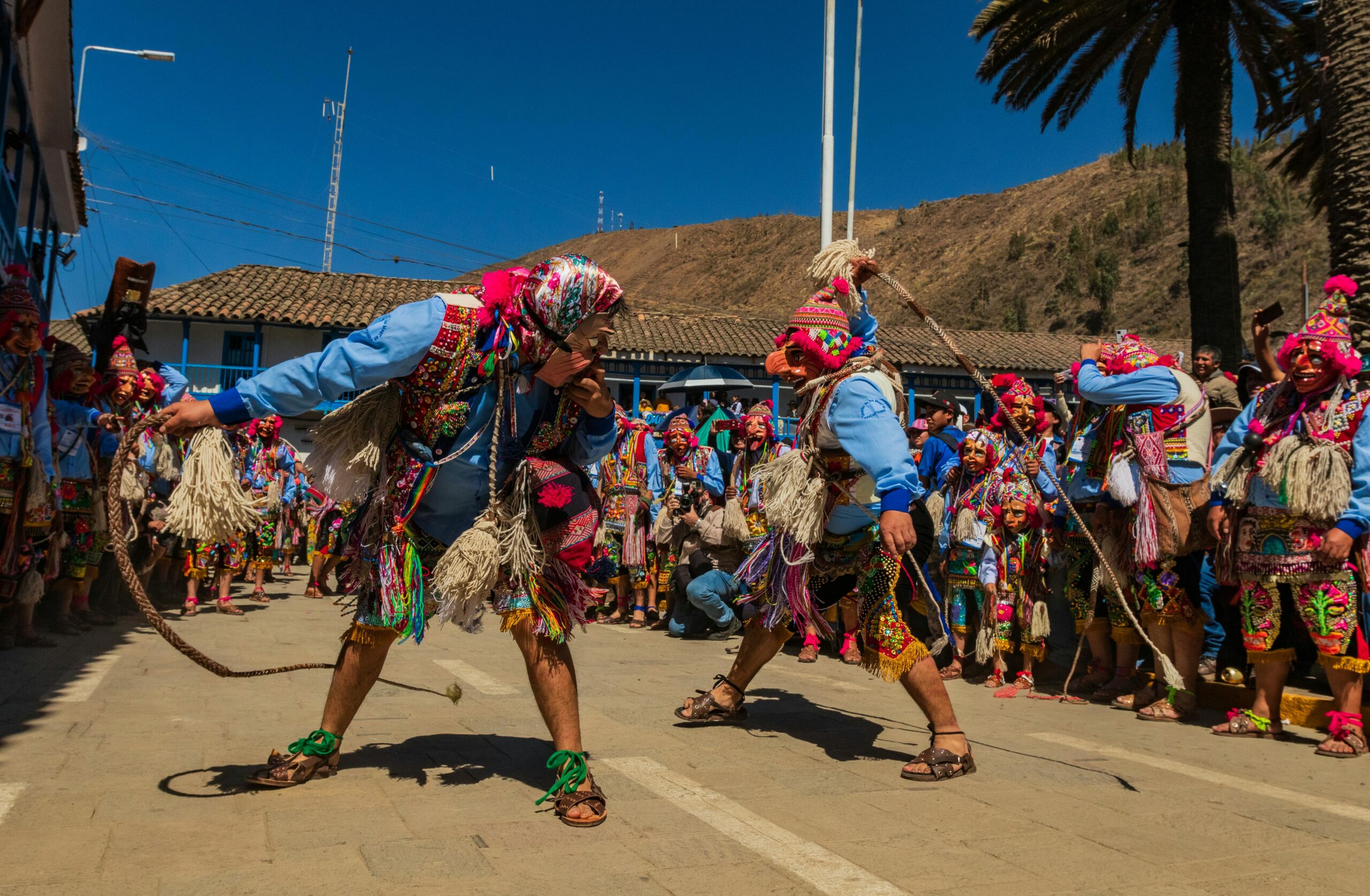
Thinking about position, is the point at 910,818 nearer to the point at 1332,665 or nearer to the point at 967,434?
the point at 1332,665

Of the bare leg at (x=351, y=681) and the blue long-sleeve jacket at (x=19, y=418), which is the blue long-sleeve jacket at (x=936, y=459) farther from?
the blue long-sleeve jacket at (x=19, y=418)

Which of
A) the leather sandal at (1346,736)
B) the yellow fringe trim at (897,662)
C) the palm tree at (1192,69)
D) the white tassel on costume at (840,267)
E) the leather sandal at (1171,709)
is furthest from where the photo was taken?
the palm tree at (1192,69)

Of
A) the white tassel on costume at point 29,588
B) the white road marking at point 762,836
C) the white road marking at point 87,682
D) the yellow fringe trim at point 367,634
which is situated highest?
the yellow fringe trim at point 367,634

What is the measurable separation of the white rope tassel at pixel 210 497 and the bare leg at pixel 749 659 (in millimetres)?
2387

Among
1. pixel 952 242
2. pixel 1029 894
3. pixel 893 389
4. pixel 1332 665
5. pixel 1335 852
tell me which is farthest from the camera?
pixel 952 242

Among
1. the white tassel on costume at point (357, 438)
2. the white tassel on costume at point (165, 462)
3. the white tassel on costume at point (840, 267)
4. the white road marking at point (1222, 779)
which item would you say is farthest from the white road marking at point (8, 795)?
the white tassel on costume at point (165, 462)

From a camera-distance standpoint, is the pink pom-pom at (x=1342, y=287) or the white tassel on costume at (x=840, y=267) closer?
the white tassel on costume at (x=840, y=267)

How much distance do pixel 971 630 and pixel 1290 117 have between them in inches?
480

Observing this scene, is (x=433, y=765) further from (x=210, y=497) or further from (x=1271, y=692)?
(x=1271, y=692)

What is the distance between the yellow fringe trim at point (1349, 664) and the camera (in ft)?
16.4

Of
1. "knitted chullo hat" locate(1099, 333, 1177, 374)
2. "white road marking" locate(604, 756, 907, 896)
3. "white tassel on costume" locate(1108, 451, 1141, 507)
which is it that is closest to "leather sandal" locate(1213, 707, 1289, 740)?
"white tassel on costume" locate(1108, 451, 1141, 507)

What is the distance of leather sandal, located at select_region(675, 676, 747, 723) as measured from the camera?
506 cm

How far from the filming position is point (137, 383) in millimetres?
8328

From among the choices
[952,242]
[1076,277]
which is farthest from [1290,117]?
[952,242]
